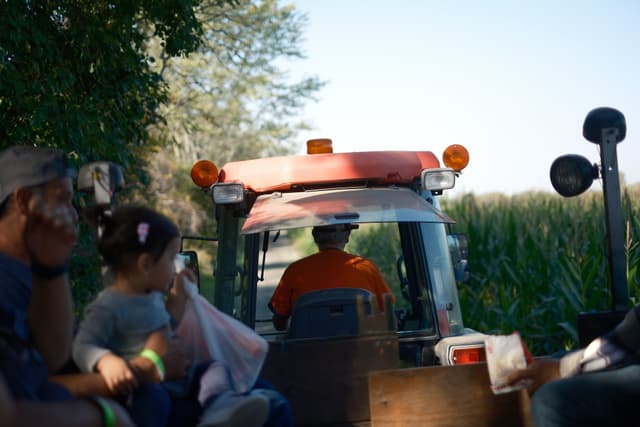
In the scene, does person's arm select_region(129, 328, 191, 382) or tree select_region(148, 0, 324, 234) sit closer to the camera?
person's arm select_region(129, 328, 191, 382)

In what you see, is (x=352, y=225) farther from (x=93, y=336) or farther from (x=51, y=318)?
(x=51, y=318)

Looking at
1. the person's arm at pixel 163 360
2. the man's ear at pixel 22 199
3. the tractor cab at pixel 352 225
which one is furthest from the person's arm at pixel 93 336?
the tractor cab at pixel 352 225

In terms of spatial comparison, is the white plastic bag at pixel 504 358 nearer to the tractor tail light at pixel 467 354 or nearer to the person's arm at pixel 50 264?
the person's arm at pixel 50 264

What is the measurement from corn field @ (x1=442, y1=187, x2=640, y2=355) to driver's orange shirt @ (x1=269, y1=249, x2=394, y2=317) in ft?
10.2

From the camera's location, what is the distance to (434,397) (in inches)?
114

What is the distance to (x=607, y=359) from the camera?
2.58m

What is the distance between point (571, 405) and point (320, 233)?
10.3 ft

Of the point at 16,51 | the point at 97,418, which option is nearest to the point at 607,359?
the point at 97,418

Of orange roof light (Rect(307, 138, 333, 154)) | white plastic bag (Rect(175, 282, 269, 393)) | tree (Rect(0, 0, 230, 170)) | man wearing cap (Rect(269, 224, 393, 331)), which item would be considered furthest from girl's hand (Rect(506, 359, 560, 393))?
tree (Rect(0, 0, 230, 170))

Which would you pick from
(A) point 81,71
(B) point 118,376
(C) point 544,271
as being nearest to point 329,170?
(B) point 118,376

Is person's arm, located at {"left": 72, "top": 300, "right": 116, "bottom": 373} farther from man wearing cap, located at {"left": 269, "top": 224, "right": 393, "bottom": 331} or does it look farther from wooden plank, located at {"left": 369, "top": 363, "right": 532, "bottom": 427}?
man wearing cap, located at {"left": 269, "top": 224, "right": 393, "bottom": 331}

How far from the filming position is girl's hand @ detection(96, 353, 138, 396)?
7.82ft

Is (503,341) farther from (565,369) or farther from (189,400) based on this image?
(189,400)

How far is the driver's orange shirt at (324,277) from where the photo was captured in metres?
5.23
